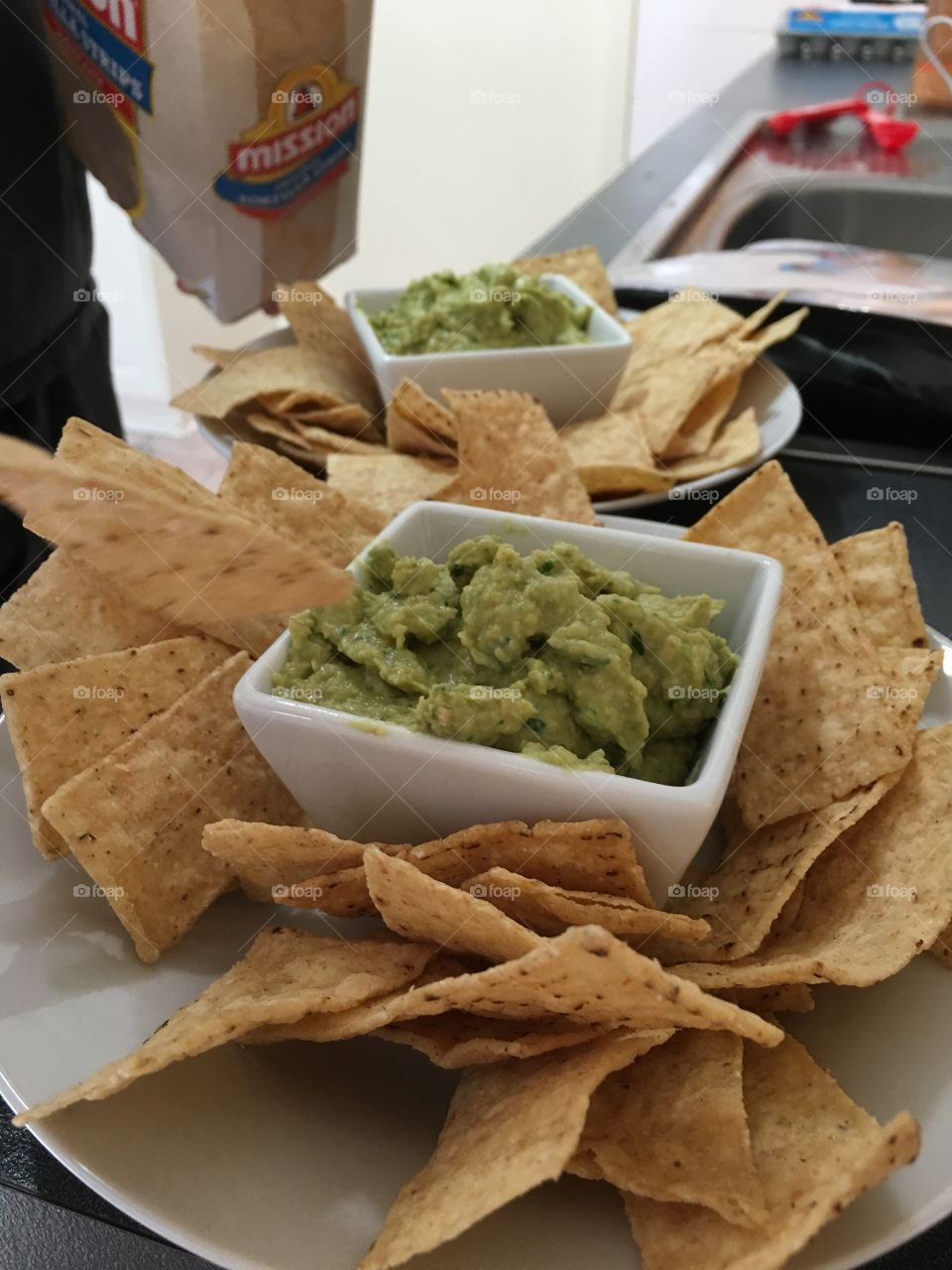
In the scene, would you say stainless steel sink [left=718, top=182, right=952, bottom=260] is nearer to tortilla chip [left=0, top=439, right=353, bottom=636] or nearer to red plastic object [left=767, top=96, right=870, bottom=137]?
red plastic object [left=767, top=96, right=870, bottom=137]

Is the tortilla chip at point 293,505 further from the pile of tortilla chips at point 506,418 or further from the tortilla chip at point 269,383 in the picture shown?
the tortilla chip at point 269,383

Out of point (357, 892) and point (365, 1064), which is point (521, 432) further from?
point (365, 1064)

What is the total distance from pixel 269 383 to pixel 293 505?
0.58 meters

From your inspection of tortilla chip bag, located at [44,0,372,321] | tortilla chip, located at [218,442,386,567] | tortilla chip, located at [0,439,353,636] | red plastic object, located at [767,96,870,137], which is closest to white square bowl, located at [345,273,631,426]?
tortilla chip bag, located at [44,0,372,321]

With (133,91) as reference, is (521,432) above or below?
below

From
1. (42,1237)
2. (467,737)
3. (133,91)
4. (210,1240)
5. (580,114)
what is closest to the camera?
(210,1240)

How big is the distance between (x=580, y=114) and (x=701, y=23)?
1.36m

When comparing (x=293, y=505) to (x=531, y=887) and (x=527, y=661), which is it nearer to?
(x=527, y=661)

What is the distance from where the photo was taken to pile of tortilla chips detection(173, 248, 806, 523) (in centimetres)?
150

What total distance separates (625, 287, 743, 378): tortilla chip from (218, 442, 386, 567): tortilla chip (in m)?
0.84

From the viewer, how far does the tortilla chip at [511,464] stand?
4.86ft

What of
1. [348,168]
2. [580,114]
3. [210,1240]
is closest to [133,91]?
[348,168]

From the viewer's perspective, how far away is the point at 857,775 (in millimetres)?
1099

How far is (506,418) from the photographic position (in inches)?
59.9
